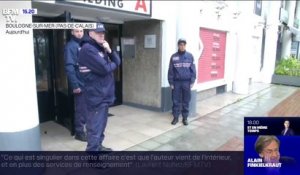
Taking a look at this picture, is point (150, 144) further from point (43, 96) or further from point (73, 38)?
point (43, 96)

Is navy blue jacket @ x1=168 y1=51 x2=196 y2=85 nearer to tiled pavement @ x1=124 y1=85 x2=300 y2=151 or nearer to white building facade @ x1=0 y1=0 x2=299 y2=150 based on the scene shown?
white building facade @ x1=0 y1=0 x2=299 y2=150

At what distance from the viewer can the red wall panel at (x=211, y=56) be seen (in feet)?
21.6

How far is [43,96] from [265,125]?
4.17 meters

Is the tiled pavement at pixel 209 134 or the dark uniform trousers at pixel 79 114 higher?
the dark uniform trousers at pixel 79 114

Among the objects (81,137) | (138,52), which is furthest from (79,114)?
(138,52)

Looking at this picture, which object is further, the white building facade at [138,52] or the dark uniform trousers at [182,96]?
the dark uniform trousers at [182,96]

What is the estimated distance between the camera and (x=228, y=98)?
6988 mm

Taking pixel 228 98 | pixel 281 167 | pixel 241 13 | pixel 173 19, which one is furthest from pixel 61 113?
pixel 241 13

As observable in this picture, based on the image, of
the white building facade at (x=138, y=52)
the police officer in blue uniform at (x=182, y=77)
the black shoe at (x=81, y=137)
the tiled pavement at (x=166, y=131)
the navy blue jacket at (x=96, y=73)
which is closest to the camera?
the white building facade at (x=138, y=52)

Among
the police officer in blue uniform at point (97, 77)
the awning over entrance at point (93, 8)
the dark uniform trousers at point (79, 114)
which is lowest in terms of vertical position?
the dark uniform trousers at point (79, 114)

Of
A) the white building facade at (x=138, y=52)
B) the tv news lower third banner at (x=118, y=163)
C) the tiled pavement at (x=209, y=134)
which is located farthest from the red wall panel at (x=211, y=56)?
the tv news lower third banner at (x=118, y=163)

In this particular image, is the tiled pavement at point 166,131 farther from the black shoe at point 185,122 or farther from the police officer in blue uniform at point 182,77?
the police officer in blue uniform at point 182,77

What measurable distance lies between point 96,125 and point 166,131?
5.49 feet

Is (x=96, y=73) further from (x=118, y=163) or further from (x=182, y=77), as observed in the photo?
(x=182, y=77)
